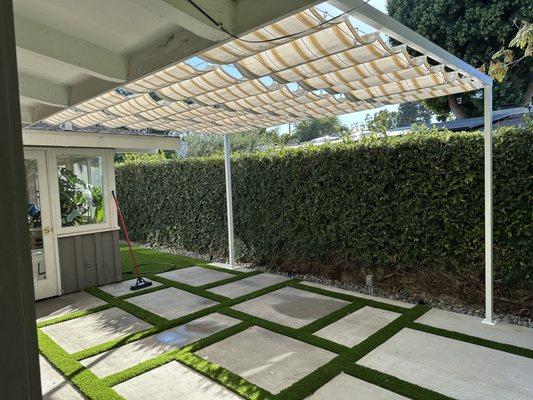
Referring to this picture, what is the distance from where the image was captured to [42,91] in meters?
4.77

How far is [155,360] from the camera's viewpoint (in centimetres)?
424

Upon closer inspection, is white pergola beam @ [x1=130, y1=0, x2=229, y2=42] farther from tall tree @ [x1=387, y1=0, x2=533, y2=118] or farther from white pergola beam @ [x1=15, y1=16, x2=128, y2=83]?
tall tree @ [x1=387, y1=0, x2=533, y2=118]

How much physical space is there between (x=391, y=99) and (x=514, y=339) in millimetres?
3663

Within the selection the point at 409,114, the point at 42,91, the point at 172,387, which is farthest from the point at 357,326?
the point at 409,114

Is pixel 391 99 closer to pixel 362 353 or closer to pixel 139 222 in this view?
pixel 362 353

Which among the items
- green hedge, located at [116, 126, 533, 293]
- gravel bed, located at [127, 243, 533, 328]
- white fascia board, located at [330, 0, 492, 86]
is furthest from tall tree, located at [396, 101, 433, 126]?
white fascia board, located at [330, 0, 492, 86]

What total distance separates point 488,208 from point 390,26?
10.1ft

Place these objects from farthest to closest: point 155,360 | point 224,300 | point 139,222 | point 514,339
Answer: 1. point 139,222
2. point 224,300
3. point 514,339
4. point 155,360

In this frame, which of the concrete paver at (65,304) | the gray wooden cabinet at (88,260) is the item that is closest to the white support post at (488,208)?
the concrete paver at (65,304)

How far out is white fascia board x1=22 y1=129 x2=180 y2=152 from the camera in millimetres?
6475

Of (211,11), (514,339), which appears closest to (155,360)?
(211,11)

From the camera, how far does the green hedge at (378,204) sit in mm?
5109

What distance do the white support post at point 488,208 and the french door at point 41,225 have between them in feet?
23.8

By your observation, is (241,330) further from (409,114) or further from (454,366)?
(409,114)
